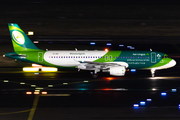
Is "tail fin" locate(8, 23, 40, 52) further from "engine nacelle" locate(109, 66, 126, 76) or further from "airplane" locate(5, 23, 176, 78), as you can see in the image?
"engine nacelle" locate(109, 66, 126, 76)

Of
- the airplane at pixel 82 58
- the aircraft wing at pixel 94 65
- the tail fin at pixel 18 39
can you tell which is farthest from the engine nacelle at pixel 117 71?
the tail fin at pixel 18 39

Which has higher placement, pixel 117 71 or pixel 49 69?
pixel 49 69

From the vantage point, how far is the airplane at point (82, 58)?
1703 inches

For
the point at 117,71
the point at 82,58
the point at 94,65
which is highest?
the point at 82,58

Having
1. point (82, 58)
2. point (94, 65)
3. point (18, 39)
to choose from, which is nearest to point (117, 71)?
point (94, 65)

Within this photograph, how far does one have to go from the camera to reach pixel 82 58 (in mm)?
43281

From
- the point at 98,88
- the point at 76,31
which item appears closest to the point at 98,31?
the point at 76,31

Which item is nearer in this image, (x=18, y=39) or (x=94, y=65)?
(x=94, y=65)

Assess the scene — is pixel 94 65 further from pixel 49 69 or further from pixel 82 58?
pixel 49 69

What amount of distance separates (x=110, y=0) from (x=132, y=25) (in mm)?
33275

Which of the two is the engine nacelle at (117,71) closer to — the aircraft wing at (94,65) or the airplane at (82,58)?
the aircraft wing at (94,65)

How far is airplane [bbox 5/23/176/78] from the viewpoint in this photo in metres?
43.2

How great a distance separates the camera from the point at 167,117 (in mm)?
27203

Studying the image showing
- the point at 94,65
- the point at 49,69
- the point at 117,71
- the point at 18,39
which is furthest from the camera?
the point at 49,69
